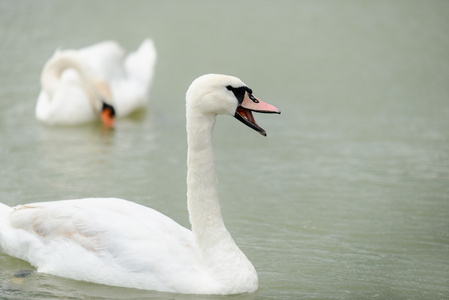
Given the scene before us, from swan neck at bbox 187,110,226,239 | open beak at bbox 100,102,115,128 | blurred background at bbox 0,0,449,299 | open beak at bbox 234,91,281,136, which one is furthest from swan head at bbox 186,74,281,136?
open beak at bbox 100,102,115,128

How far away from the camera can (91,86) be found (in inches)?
477

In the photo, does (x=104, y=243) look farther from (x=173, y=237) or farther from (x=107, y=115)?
(x=107, y=115)

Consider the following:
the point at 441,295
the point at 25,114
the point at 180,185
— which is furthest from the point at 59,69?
the point at 441,295

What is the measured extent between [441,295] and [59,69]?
7630 millimetres

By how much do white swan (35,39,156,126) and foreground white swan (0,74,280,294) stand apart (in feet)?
18.3

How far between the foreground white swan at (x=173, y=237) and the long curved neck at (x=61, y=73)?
604 cm

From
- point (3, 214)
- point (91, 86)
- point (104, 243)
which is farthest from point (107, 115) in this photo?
point (104, 243)

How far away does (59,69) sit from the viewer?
473 inches

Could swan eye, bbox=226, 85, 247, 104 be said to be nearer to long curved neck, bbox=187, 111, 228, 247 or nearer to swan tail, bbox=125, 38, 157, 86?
long curved neck, bbox=187, 111, 228, 247

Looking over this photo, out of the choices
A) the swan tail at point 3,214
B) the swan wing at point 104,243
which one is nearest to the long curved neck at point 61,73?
the swan tail at point 3,214

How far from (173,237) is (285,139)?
187 inches

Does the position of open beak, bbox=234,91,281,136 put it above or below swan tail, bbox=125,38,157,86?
below

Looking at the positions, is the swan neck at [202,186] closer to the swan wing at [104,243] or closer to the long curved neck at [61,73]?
the swan wing at [104,243]

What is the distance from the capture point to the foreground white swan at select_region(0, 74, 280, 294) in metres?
5.49
